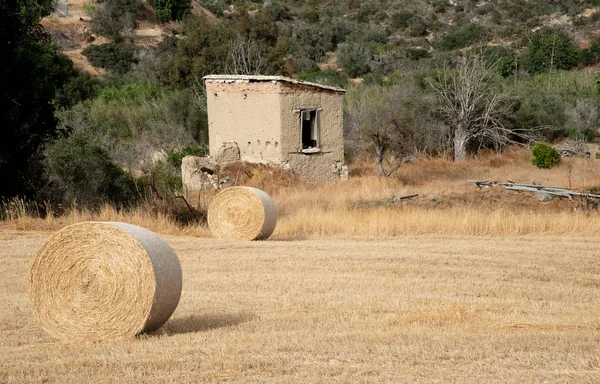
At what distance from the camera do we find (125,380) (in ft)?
26.2

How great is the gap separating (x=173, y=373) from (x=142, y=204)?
15.6 m

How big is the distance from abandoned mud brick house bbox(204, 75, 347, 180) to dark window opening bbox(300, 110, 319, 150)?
0.11ft

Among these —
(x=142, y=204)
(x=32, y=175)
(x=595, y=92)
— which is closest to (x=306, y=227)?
(x=142, y=204)

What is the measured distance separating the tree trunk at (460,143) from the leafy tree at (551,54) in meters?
25.9

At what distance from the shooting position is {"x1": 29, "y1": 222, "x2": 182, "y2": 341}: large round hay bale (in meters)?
9.91

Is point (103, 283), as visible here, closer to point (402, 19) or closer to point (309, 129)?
point (309, 129)

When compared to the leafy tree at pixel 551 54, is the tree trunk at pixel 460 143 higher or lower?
lower

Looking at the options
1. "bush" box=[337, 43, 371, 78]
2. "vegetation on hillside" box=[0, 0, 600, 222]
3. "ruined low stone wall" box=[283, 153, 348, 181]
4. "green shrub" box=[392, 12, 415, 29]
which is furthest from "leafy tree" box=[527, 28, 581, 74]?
"ruined low stone wall" box=[283, 153, 348, 181]

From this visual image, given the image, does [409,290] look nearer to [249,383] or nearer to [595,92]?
[249,383]

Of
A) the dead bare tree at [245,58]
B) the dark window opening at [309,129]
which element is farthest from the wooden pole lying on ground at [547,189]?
the dead bare tree at [245,58]

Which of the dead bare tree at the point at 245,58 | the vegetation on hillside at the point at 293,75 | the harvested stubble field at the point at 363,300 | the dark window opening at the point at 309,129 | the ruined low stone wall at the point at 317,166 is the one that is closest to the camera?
the harvested stubble field at the point at 363,300

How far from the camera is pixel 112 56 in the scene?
6488cm

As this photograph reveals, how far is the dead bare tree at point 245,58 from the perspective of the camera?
4631 cm

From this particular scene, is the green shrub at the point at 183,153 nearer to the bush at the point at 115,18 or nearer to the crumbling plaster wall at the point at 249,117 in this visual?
the crumbling plaster wall at the point at 249,117
